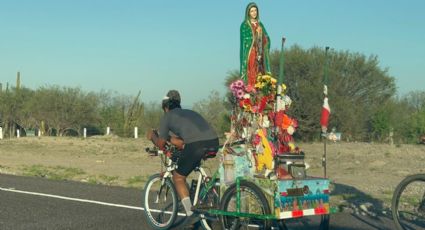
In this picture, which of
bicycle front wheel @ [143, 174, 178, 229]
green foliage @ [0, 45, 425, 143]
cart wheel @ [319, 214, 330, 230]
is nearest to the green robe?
bicycle front wheel @ [143, 174, 178, 229]

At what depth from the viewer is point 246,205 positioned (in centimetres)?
676

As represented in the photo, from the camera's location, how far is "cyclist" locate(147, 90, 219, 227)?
24.6 feet

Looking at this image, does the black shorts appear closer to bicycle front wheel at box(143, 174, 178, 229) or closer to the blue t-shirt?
the blue t-shirt

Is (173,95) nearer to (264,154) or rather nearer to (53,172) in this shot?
(264,154)

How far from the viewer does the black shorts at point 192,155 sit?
7492mm

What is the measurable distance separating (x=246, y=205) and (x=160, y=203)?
1.81m

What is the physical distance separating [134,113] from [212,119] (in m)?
8.49

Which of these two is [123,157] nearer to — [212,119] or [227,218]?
[227,218]

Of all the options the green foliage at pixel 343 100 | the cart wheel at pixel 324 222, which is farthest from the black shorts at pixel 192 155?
the green foliage at pixel 343 100

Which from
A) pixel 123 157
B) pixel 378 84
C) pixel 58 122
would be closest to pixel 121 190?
pixel 123 157

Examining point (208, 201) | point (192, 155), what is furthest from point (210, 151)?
point (208, 201)

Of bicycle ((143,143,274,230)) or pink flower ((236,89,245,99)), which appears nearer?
bicycle ((143,143,274,230))

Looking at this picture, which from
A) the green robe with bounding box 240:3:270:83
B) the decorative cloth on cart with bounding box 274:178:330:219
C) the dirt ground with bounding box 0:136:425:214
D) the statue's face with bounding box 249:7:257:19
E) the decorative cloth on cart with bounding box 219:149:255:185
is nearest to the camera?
the decorative cloth on cart with bounding box 274:178:330:219

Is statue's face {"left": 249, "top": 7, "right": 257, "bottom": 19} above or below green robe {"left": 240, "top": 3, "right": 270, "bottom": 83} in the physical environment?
above
